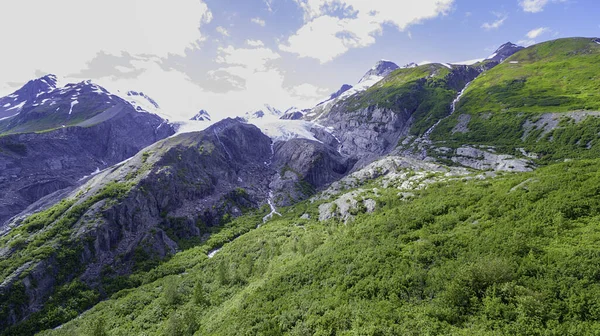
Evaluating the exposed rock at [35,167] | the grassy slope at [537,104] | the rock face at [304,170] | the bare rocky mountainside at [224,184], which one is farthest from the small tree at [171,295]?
the exposed rock at [35,167]

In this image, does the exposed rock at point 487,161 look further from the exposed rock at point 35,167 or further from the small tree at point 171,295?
the exposed rock at point 35,167

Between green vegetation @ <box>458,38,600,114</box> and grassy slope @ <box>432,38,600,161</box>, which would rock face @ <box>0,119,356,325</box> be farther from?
green vegetation @ <box>458,38,600,114</box>

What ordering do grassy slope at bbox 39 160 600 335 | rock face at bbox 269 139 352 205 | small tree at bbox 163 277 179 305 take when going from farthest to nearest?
rock face at bbox 269 139 352 205
small tree at bbox 163 277 179 305
grassy slope at bbox 39 160 600 335

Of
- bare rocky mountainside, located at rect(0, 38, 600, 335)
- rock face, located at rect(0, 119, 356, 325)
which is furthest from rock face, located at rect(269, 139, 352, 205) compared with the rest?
bare rocky mountainside, located at rect(0, 38, 600, 335)

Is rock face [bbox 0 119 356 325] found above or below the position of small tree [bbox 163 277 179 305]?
above

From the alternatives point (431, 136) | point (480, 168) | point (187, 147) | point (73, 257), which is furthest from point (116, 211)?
point (431, 136)

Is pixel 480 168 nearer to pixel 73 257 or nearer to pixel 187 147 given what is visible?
pixel 73 257
